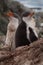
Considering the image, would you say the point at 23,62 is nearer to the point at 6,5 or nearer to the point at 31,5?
the point at 6,5

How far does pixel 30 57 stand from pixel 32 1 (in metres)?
16.7

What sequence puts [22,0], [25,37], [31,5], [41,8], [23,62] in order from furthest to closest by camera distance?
1. [22,0]
2. [31,5]
3. [41,8]
4. [25,37]
5. [23,62]

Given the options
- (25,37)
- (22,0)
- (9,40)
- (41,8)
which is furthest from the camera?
(22,0)

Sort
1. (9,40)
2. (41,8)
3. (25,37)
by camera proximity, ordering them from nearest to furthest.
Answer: (25,37) → (9,40) → (41,8)

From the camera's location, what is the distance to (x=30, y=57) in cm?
393

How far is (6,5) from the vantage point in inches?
656

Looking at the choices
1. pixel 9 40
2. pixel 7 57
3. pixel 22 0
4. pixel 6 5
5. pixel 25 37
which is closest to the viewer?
pixel 7 57

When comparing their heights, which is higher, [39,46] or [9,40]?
[39,46]

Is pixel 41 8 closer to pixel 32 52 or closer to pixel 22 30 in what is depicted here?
pixel 22 30

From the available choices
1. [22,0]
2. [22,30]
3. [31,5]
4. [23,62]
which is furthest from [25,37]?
[22,0]

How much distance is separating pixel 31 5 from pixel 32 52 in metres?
16.0

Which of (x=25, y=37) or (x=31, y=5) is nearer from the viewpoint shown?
(x=25, y=37)

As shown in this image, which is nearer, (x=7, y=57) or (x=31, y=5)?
(x=7, y=57)

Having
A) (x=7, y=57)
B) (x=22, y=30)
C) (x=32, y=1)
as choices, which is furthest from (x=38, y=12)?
(x=7, y=57)
